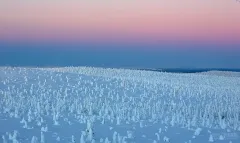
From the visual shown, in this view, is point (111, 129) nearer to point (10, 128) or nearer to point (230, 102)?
point (10, 128)

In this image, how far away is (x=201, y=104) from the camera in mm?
19266

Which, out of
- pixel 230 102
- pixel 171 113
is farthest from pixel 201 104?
pixel 171 113

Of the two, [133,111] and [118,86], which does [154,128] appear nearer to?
[133,111]

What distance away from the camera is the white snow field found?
37.0 feet

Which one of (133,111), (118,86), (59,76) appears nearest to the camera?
(133,111)

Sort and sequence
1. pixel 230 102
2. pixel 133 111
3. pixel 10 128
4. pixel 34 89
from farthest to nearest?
1. pixel 230 102
2. pixel 34 89
3. pixel 133 111
4. pixel 10 128

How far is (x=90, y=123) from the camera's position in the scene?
12281 mm

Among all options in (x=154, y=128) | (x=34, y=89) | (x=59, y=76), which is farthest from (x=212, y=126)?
(x=59, y=76)

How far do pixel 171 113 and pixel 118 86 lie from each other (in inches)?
252

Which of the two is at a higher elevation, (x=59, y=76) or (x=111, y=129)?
(x=59, y=76)

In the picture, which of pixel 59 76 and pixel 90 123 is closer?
pixel 90 123

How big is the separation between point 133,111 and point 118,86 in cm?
704

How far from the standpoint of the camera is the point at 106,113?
14211mm

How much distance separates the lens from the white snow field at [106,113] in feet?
37.0
